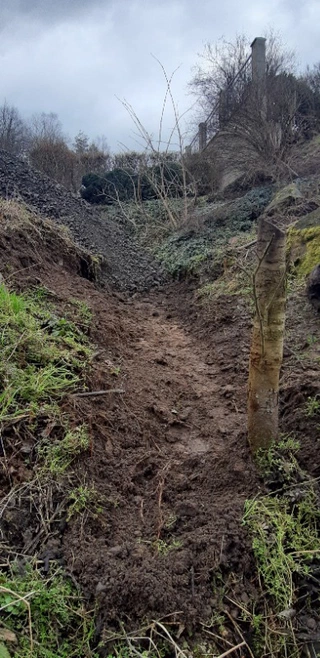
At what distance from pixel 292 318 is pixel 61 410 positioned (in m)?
2.42

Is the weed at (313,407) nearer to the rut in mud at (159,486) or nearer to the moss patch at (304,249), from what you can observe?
the rut in mud at (159,486)

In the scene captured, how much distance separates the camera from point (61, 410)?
242cm

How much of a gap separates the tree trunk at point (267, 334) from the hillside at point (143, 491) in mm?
162

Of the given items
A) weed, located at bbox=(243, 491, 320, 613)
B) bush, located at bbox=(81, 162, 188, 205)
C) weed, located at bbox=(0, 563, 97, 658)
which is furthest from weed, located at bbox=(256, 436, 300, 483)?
bush, located at bbox=(81, 162, 188, 205)

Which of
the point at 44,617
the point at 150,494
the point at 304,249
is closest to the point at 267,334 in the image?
the point at 150,494

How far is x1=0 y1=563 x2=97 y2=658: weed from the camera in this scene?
1424mm

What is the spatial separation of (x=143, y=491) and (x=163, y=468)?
20 centimetres

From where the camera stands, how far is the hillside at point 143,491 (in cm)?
153

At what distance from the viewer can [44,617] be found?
150 centimetres

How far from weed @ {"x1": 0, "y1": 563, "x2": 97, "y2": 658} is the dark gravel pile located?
4.70 m

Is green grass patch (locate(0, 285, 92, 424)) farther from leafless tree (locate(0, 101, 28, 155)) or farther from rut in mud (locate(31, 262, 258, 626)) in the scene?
leafless tree (locate(0, 101, 28, 155))

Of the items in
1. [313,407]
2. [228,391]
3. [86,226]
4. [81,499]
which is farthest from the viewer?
[86,226]

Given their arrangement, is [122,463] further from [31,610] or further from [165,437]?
[31,610]

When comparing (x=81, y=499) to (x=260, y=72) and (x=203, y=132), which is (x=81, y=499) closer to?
(x=260, y=72)
